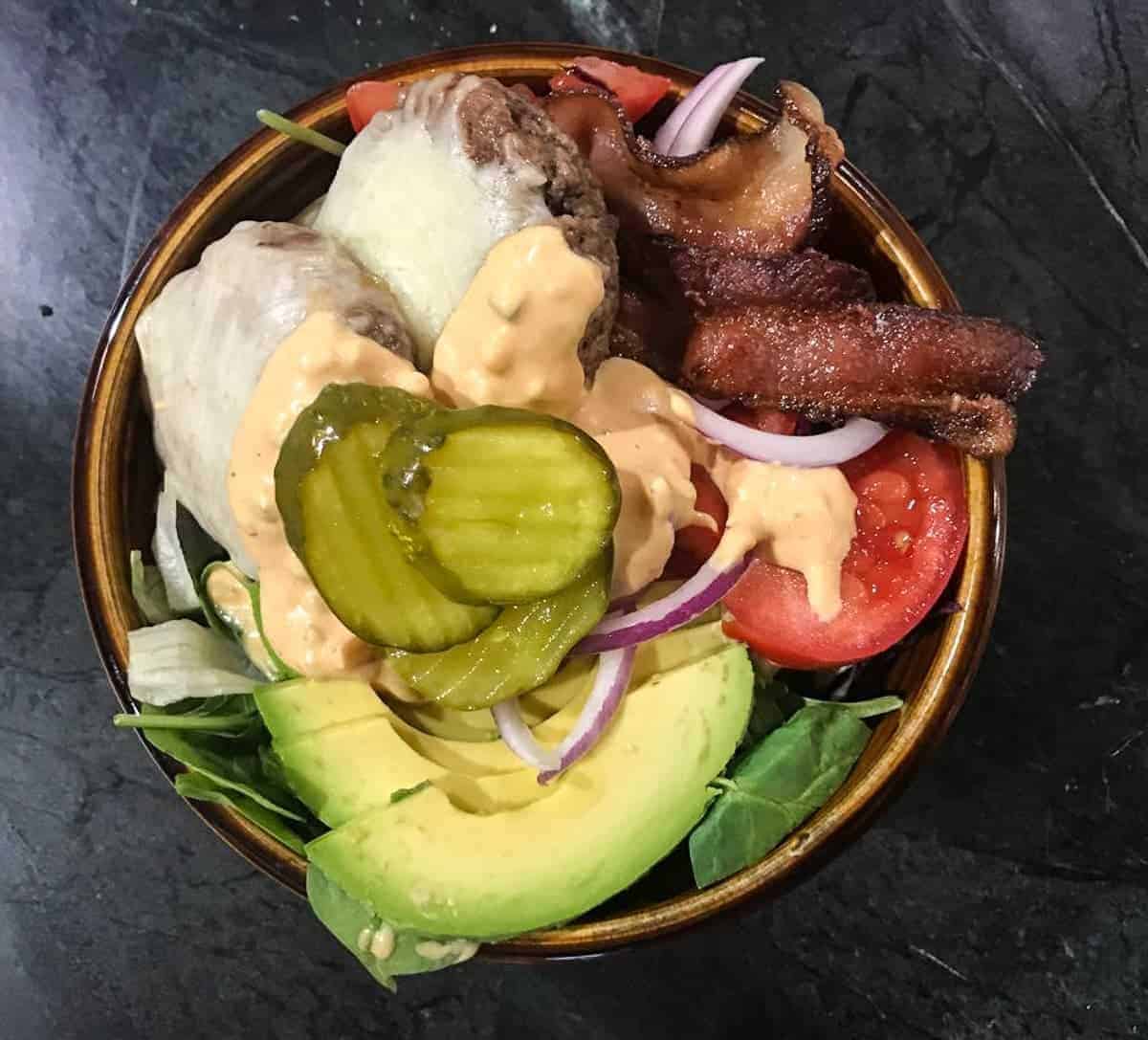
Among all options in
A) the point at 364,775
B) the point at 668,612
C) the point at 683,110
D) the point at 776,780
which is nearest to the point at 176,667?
the point at 364,775

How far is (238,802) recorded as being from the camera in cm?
151

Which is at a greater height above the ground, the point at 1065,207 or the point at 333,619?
the point at 333,619

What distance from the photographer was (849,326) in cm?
154

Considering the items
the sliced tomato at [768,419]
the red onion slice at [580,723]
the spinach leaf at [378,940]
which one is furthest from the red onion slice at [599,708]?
the sliced tomato at [768,419]

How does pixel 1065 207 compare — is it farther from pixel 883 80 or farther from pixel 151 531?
pixel 151 531

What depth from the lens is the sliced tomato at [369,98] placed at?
5.32 feet

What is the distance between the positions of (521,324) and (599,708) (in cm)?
48

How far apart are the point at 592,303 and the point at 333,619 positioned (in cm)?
49

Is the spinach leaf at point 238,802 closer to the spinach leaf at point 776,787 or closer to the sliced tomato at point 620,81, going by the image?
the spinach leaf at point 776,787

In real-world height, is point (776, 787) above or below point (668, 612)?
below

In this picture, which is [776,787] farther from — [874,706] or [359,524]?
[359,524]

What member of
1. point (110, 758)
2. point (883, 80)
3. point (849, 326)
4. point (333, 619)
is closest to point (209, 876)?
point (110, 758)

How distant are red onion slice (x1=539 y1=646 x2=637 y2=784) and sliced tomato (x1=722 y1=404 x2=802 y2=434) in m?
0.36

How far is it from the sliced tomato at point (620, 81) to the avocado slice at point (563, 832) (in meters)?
0.82
